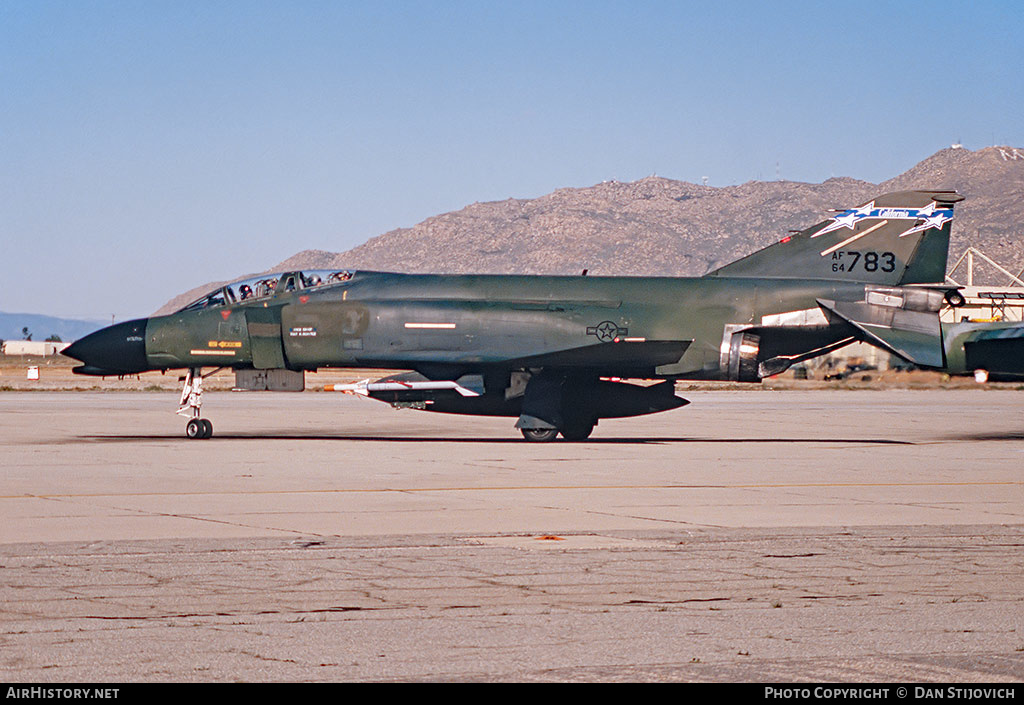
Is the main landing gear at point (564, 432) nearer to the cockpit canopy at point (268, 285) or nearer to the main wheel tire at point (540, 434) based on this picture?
the main wheel tire at point (540, 434)

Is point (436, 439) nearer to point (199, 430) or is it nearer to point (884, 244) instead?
point (199, 430)

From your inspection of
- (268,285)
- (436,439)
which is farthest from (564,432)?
(268,285)

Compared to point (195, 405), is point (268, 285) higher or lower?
higher

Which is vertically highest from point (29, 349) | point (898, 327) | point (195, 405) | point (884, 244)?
point (884, 244)

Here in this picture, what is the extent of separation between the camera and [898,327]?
22625 millimetres

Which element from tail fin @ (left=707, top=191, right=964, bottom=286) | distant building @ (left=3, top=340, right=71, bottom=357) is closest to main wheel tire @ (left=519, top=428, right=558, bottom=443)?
tail fin @ (left=707, top=191, right=964, bottom=286)

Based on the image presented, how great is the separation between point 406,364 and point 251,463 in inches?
242

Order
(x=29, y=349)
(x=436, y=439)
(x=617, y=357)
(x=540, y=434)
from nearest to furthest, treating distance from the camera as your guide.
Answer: (x=617, y=357) → (x=540, y=434) → (x=436, y=439) → (x=29, y=349)

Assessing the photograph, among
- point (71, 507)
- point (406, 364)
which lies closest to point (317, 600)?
point (71, 507)

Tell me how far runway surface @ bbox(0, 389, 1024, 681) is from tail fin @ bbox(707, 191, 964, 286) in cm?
463

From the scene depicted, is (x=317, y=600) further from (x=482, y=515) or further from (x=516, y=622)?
(x=482, y=515)

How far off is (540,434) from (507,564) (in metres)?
13.6

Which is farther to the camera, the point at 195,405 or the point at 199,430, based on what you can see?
the point at 195,405

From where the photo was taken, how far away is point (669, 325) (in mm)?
23031
